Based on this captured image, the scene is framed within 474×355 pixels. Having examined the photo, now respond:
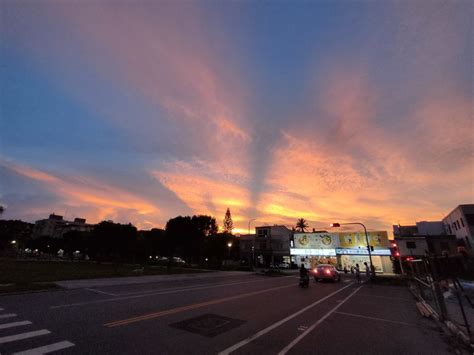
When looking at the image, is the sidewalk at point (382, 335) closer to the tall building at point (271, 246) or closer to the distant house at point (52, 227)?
the tall building at point (271, 246)

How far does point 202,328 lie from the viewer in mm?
7445

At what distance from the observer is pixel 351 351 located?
6.03 m

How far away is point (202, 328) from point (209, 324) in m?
0.52

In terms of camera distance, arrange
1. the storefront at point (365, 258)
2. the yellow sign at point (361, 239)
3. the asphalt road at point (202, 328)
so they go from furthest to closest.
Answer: the yellow sign at point (361, 239) < the storefront at point (365, 258) < the asphalt road at point (202, 328)

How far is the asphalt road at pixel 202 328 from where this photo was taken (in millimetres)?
5883

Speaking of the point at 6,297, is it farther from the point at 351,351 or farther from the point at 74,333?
the point at 351,351

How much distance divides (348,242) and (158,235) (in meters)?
48.3

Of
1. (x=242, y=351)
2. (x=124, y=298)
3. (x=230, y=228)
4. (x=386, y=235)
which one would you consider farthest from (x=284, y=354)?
(x=230, y=228)

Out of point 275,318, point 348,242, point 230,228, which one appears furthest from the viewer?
point 230,228

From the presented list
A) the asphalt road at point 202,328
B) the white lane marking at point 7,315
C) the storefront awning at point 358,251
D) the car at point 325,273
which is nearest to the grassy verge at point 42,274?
the asphalt road at point 202,328

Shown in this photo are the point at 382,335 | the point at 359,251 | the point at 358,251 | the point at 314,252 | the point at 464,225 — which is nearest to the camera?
the point at 382,335

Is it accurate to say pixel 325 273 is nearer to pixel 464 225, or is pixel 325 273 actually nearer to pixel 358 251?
pixel 358 251

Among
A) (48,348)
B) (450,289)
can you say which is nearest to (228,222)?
(450,289)

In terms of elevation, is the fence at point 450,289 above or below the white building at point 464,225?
below
